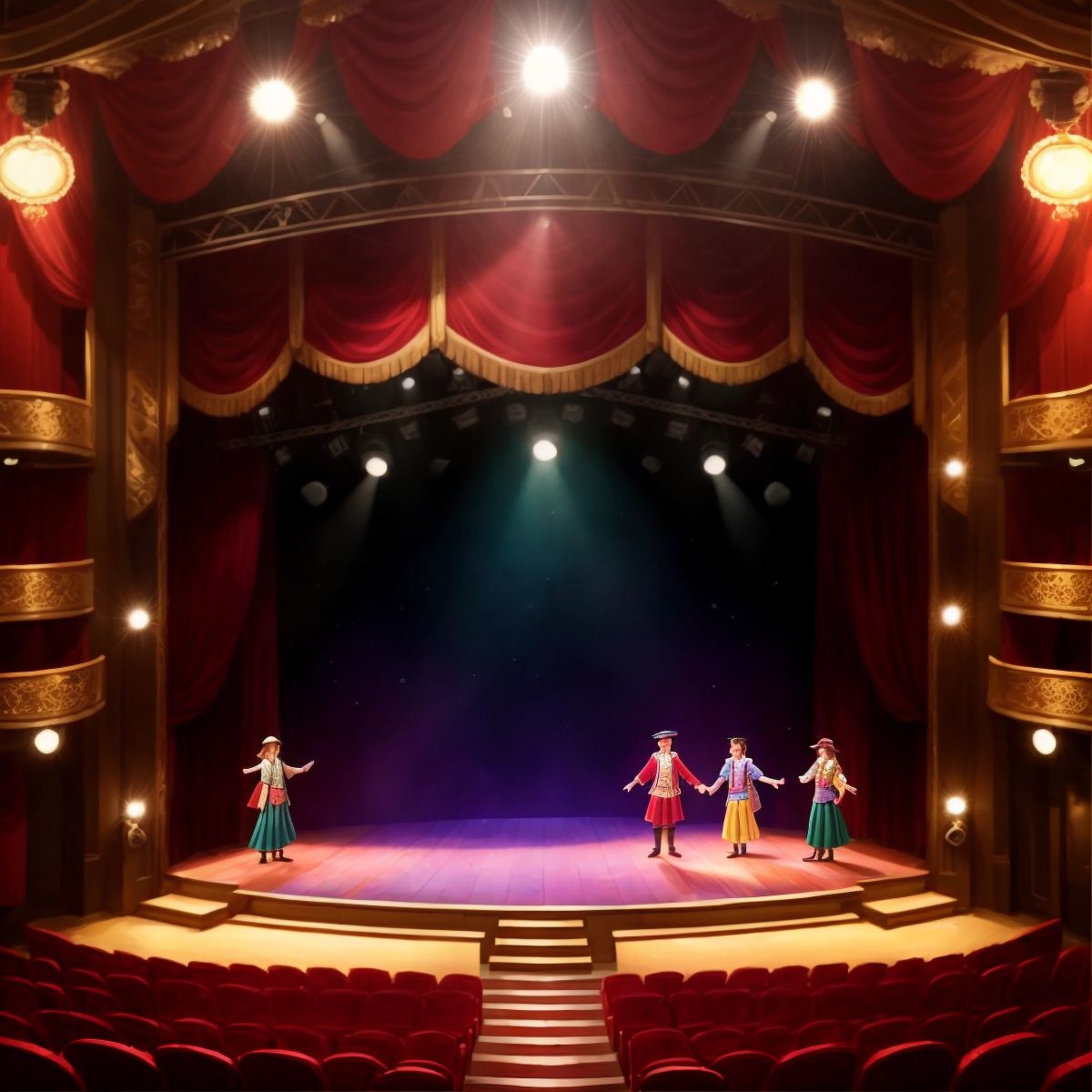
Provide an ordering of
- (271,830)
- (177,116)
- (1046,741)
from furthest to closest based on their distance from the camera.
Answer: (271,830)
(1046,741)
(177,116)

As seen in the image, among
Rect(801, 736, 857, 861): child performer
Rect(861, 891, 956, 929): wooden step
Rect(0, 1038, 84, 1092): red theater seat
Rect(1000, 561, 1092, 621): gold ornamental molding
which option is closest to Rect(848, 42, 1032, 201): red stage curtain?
Rect(1000, 561, 1092, 621): gold ornamental molding

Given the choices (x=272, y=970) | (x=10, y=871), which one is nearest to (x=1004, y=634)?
(x=272, y=970)

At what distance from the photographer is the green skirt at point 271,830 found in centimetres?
1164

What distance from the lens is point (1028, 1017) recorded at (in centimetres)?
595

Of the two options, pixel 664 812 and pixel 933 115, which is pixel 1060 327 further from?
pixel 664 812

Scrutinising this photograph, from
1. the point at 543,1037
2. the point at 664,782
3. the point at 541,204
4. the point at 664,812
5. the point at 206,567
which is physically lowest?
the point at 543,1037

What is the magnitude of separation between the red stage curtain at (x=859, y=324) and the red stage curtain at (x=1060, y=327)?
1057 millimetres

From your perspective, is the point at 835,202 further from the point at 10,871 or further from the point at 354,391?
the point at 10,871

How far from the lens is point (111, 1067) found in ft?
17.0

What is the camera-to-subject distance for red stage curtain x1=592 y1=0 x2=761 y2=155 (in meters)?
8.04

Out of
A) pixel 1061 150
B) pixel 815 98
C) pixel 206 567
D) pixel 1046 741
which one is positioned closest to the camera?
pixel 1061 150

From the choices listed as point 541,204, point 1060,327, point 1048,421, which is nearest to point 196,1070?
point 541,204

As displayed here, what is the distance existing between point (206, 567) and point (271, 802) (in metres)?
2.45

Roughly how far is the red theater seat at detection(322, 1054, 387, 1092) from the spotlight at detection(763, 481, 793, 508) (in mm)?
9150
